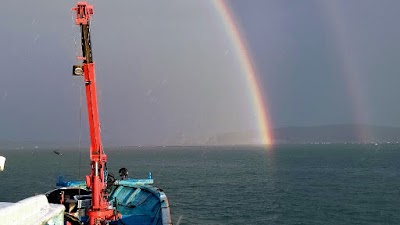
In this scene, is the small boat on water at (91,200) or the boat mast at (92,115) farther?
the boat mast at (92,115)

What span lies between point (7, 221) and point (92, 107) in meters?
20.9

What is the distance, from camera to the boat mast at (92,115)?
1044 inches

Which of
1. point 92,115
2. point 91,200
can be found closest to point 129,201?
point 91,200

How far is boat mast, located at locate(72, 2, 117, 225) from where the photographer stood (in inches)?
1044

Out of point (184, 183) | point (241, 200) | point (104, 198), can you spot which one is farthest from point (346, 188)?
point (104, 198)

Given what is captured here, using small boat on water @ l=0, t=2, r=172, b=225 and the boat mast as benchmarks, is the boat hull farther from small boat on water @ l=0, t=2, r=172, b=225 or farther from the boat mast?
the boat mast

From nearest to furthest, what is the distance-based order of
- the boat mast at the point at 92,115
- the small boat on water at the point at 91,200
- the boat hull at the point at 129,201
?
the small boat on water at the point at 91,200 → the boat mast at the point at 92,115 → the boat hull at the point at 129,201

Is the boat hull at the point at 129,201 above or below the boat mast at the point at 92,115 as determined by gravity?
below

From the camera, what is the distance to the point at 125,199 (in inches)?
1764

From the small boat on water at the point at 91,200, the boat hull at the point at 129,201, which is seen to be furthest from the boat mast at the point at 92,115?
the boat hull at the point at 129,201

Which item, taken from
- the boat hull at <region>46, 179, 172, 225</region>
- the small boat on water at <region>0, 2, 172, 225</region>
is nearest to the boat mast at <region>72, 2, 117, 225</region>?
the small boat on water at <region>0, 2, 172, 225</region>

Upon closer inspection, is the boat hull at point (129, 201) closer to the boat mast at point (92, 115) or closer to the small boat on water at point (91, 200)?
the small boat on water at point (91, 200)

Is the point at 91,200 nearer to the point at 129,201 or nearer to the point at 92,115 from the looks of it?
the point at 92,115

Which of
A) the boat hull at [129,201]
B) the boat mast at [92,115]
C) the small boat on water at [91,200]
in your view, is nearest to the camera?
the small boat on water at [91,200]
